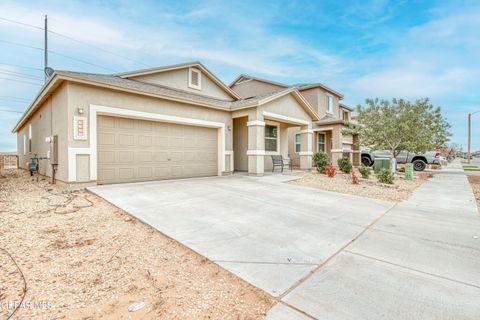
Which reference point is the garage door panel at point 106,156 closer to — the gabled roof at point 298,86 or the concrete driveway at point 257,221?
the concrete driveway at point 257,221

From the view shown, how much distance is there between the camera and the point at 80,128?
7.17 m

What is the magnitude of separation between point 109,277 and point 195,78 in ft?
36.5

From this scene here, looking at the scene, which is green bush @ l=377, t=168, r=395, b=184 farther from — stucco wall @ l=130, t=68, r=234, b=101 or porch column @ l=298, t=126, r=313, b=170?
stucco wall @ l=130, t=68, r=234, b=101

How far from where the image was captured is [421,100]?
10.8 m

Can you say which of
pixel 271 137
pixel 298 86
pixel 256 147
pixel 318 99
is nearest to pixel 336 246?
pixel 256 147

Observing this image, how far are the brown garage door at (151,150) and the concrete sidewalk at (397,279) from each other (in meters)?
7.44

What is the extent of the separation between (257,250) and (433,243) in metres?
2.86

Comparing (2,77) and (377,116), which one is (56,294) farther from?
(2,77)

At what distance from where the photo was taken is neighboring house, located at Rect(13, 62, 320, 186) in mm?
7277

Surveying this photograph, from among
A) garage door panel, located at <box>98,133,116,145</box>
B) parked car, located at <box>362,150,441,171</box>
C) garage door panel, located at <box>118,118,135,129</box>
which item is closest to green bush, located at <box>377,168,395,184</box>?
parked car, located at <box>362,150,441,171</box>

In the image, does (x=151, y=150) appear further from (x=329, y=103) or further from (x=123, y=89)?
(x=329, y=103)

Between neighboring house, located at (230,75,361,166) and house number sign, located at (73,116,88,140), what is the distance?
12851 millimetres

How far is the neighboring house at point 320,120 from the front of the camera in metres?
16.5

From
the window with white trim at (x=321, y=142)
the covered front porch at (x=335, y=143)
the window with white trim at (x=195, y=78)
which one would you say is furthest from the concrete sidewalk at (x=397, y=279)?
the window with white trim at (x=321, y=142)
